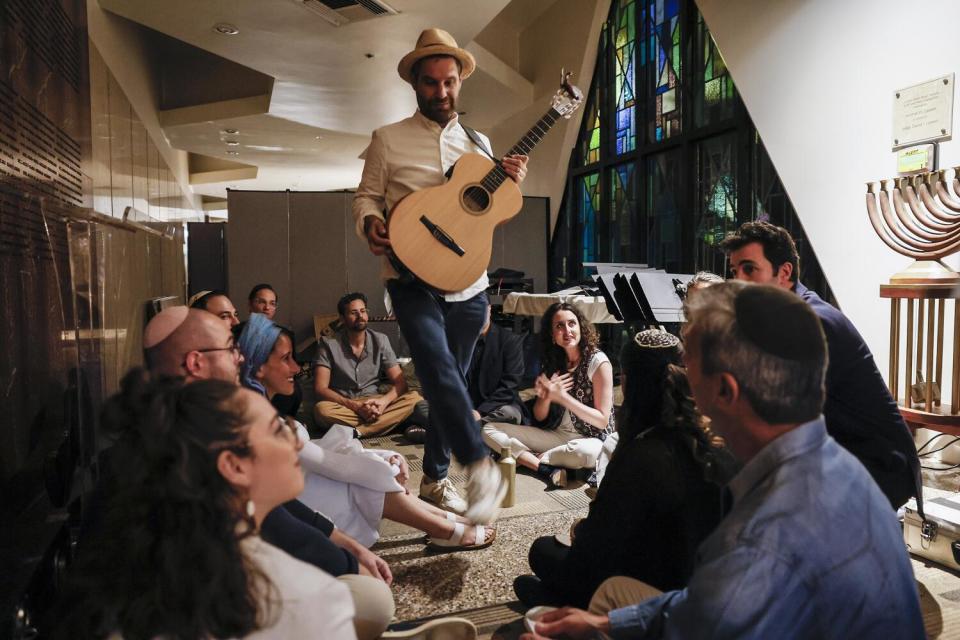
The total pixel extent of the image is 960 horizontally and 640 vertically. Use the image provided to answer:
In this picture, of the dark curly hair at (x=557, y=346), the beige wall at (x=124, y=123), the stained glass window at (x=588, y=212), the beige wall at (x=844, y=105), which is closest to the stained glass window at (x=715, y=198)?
the beige wall at (x=844, y=105)

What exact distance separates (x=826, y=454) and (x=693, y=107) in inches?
206

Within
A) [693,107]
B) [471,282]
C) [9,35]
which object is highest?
[693,107]

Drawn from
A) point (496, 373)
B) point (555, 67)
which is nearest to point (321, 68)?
point (555, 67)

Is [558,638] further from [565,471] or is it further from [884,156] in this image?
[884,156]

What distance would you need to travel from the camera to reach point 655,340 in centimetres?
159

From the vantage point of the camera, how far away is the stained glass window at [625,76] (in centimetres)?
646

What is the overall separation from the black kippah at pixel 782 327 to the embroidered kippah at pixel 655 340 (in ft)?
2.18

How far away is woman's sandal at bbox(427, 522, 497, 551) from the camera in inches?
92.3

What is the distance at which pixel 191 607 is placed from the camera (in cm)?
75

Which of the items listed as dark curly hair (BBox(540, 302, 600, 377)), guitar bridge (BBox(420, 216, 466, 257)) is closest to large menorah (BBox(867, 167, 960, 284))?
dark curly hair (BBox(540, 302, 600, 377))

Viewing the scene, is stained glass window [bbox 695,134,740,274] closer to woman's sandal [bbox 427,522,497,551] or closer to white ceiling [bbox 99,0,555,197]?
white ceiling [bbox 99,0,555,197]

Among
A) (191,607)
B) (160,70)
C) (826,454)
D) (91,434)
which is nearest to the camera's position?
(191,607)

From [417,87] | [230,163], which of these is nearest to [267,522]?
[417,87]

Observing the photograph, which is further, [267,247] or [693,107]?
[267,247]
